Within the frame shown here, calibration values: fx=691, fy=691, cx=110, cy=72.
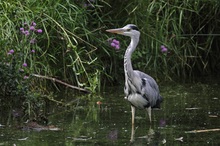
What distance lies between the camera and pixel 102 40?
33.7 feet

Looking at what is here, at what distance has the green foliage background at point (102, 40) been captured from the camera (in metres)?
8.87

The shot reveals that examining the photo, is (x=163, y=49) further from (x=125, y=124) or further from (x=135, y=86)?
(x=125, y=124)

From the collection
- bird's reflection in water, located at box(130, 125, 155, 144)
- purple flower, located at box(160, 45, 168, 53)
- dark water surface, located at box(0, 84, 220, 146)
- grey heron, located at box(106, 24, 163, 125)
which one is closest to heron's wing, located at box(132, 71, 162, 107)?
grey heron, located at box(106, 24, 163, 125)

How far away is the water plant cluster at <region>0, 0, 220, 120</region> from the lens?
8312mm

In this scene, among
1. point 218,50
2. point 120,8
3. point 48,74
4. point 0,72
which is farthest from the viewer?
point 218,50

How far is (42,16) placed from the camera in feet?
30.8

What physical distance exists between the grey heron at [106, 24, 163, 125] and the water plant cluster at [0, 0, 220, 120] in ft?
3.52

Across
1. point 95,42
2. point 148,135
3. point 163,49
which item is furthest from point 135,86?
point 163,49

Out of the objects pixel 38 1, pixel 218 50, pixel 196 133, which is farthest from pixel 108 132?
pixel 218 50

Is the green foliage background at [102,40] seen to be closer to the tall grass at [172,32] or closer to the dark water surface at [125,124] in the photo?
the tall grass at [172,32]

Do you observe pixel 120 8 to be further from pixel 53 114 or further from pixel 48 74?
pixel 53 114

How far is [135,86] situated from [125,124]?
484 mm

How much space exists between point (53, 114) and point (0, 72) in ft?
2.57

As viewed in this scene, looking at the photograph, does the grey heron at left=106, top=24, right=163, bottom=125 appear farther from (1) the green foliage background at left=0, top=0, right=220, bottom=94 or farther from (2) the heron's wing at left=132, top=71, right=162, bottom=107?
(1) the green foliage background at left=0, top=0, right=220, bottom=94
